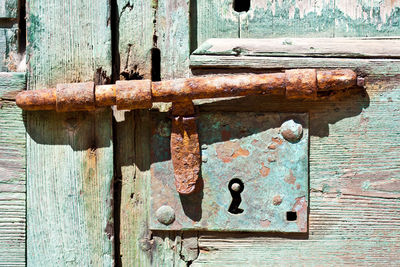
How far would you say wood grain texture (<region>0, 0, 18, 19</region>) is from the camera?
101cm

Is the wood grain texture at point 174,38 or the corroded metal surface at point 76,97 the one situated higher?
the wood grain texture at point 174,38

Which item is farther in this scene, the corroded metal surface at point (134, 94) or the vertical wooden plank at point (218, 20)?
the vertical wooden plank at point (218, 20)

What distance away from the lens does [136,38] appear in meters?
1.02

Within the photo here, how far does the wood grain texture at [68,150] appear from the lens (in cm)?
101

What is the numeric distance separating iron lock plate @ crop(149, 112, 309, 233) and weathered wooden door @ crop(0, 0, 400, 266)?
0.02 metres

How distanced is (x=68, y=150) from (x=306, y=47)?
55cm

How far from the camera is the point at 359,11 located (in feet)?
3.28

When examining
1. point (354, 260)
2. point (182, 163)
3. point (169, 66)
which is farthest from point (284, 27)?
point (354, 260)

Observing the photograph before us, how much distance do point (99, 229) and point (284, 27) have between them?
0.59m

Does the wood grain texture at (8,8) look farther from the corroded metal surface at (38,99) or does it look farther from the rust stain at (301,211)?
the rust stain at (301,211)

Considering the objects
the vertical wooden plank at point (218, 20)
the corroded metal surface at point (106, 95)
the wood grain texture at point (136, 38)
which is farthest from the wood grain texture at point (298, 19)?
the corroded metal surface at point (106, 95)

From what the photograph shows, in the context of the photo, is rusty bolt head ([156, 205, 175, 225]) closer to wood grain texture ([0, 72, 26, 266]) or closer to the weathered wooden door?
the weathered wooden door

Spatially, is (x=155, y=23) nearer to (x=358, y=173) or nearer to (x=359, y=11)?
(x=359, y=11)

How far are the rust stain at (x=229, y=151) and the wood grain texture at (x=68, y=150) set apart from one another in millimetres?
235
